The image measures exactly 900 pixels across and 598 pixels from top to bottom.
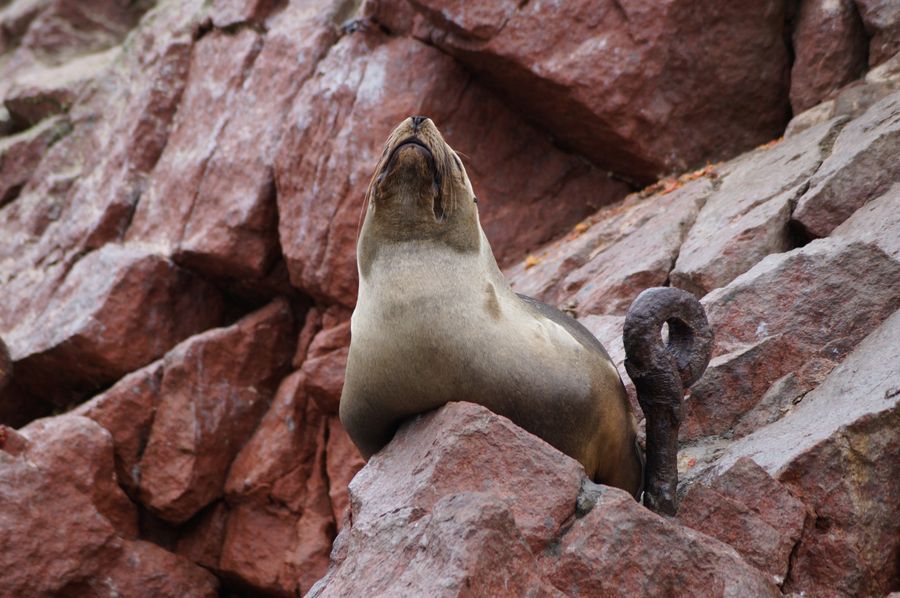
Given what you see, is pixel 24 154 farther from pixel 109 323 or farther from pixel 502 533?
pixel 502 533

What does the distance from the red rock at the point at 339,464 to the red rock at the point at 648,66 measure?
2.74 m

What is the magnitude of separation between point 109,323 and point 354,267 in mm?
2042

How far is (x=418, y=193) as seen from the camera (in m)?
3.83

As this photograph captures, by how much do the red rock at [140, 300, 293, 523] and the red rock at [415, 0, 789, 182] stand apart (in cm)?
271

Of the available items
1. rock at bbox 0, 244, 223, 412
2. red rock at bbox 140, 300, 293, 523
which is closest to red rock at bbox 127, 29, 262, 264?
rock at bbox 0, 244, 223, 412

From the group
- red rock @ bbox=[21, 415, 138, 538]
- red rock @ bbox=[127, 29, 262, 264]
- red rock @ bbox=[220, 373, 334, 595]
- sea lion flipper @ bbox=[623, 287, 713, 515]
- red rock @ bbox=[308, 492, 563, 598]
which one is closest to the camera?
red rock @ bbox=[308, 492, 563, 598]

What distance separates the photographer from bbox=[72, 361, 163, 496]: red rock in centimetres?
728

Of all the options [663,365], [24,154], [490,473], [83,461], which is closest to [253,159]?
[83,461]

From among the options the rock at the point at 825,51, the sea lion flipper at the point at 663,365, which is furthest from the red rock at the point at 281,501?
the rock at the point at 825,51

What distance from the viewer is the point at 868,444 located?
11.3 ft

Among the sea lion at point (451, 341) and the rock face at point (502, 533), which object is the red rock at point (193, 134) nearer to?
the sea lion at point (451, 341)

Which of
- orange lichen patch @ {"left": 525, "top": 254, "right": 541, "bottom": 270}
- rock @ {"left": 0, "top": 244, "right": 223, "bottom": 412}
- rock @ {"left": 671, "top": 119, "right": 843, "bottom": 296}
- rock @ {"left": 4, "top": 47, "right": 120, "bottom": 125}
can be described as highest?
rock @ {"left": 4, "top": 47, "right": 120, "bottom": 125}

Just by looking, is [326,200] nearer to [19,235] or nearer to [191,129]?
[191,129]

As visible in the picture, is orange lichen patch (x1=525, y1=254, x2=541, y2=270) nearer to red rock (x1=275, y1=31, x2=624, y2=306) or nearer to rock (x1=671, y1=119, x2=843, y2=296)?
red rock (x1=275, y1=31, x2=624, y2=306)
